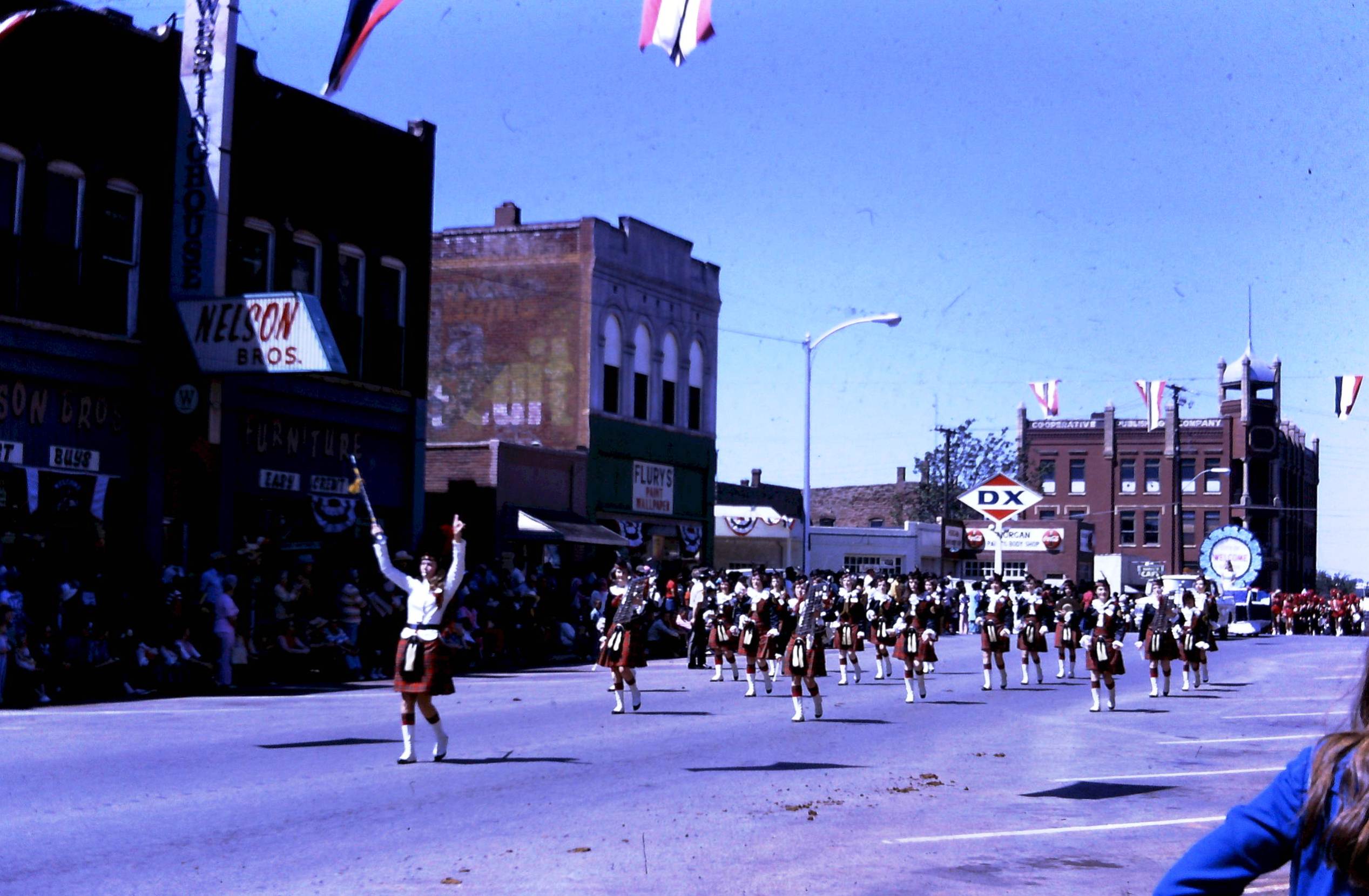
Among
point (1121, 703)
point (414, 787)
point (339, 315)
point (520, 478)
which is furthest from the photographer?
point (520, 478)

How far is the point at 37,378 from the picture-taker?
2455 centimetres

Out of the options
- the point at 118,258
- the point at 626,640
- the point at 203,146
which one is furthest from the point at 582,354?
the point at 626,640

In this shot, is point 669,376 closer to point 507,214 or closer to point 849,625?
point 507,214

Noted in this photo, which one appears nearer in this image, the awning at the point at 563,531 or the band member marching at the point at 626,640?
the band member marching at the point at 626,640

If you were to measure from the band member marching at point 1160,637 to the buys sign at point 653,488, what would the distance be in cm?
2135

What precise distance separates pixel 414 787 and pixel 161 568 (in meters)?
14.7

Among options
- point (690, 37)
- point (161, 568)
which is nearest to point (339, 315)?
point (161, 568)

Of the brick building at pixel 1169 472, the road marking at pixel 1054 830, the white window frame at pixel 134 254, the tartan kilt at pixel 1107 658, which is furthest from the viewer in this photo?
the brick building at pixel 1169 472

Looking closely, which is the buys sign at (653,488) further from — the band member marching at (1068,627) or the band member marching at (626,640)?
the band member marching at (626,640)

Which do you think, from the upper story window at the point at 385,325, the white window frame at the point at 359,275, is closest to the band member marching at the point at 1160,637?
the upper story window at the point at 385,325

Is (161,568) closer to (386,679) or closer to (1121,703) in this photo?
(386,679)

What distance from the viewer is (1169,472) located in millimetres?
93750

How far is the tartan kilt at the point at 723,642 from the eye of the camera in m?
27.2

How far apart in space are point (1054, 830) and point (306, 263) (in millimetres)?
23373
